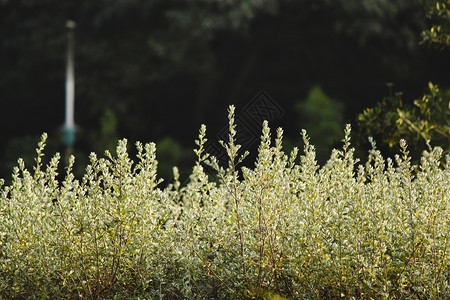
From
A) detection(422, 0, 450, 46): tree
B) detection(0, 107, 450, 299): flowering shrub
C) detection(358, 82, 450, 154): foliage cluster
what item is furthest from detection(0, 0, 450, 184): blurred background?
detection(0, 107, 450, 299): flowering shrub

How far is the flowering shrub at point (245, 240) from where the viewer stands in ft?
10.3

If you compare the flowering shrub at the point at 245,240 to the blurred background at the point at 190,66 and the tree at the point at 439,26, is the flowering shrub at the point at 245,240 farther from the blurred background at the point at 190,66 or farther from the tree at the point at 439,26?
the blurred background at the point at 190,66

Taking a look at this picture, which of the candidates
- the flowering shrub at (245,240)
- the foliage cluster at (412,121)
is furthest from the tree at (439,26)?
the flowering shrub at (245,240)

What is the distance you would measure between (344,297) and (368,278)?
0.65ft

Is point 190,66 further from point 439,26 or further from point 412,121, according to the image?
point 412,121

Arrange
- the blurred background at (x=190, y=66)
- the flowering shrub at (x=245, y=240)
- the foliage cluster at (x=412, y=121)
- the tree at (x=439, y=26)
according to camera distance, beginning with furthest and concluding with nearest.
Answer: the blurred background at (x=190, y=66) → the tree at (x=439, y=26) → the foliage cluster at (x=412, y=121) → the flowering shrub at (x=245, y=240)

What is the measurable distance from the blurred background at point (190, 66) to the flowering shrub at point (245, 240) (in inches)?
507

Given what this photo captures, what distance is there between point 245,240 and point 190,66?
1664cm

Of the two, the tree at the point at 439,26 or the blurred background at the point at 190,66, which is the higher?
the blurred background at the point at 190,66

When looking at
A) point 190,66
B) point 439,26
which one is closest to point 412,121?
point 439,26

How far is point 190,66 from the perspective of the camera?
64.1 feet

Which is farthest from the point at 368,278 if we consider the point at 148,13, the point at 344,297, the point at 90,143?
the point at 90,143

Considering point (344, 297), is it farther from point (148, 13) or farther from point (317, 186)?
point (148, 13)

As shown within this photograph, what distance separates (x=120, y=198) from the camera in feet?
10.8
